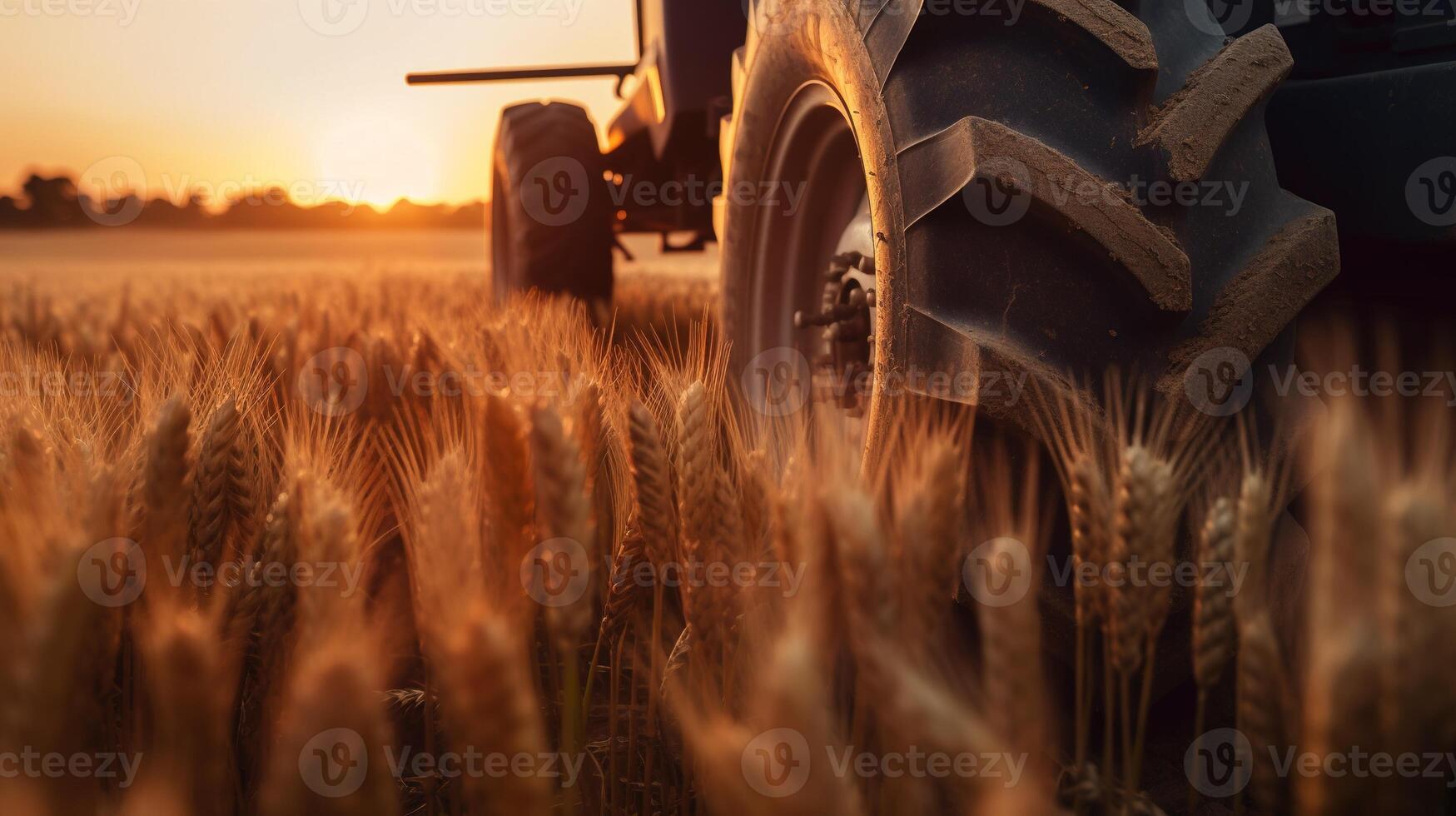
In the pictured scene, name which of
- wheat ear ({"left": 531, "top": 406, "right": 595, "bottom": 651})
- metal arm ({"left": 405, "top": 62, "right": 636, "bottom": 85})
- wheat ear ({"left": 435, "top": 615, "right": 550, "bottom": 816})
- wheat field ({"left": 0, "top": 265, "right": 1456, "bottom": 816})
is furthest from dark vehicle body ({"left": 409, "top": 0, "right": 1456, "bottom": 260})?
metal arm ({"left": 405, "top": 62, "right": 636, "bottom": 85})

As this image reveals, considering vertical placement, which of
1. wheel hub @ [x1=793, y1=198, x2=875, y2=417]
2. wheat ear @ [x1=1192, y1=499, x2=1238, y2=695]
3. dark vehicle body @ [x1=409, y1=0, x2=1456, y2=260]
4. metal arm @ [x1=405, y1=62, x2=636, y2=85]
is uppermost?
metal arm @ [x1=405, y1=62, x2=636, y2=85]

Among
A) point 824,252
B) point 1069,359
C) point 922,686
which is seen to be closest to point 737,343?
point 824,252

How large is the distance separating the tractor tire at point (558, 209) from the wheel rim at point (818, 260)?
107 centimetres

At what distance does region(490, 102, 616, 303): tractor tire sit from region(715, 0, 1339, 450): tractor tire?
1.72 metres

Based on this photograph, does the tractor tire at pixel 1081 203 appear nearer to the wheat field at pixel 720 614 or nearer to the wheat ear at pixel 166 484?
the wheat field at pixel 720 614

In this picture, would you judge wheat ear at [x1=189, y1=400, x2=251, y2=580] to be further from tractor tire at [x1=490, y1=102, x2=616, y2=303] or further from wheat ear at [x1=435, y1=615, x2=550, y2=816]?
tractor tire at [x1=490, y1=102, x2=616, y2=303]

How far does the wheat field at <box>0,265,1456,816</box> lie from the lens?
484 millimetres

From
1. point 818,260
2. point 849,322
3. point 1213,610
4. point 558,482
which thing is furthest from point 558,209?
point 1213,610

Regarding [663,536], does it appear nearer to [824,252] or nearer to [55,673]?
[55,673]

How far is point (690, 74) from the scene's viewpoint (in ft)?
7.50

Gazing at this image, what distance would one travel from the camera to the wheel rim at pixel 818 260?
4.29ft

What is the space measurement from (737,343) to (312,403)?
699 millimetres

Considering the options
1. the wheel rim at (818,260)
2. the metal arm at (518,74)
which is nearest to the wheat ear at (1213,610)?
the wheel rim at (818,260)

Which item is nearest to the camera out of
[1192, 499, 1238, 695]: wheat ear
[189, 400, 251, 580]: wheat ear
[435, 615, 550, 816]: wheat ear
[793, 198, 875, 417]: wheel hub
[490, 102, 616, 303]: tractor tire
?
[435, 615, 550, 816]: wheat ear
